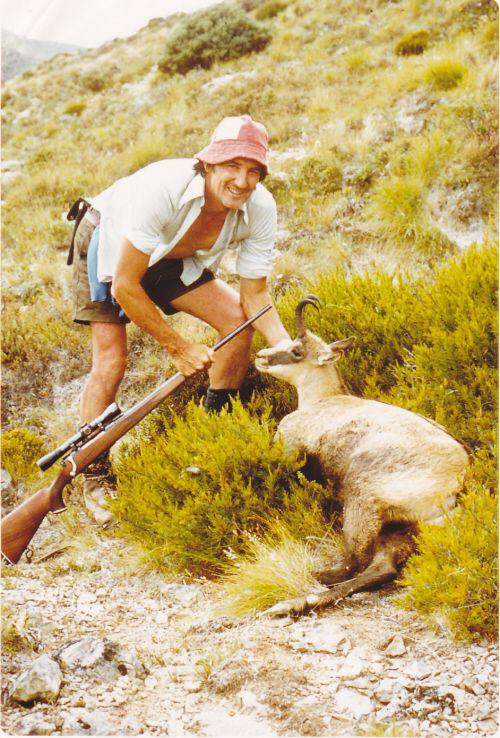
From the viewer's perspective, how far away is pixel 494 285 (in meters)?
4.54

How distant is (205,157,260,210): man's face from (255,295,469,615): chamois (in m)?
1.52

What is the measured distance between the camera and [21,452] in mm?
5777

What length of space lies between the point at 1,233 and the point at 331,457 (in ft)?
28.5

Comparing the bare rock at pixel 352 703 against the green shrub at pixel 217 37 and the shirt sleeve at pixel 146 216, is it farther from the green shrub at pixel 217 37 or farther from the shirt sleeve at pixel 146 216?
the green shrub at pixel 217 37

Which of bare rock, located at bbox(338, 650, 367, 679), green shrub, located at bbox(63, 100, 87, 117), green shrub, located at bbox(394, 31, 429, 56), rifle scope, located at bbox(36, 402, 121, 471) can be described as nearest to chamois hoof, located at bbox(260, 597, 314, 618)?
bare rock, located at bbox(338, 650, 367, 679)

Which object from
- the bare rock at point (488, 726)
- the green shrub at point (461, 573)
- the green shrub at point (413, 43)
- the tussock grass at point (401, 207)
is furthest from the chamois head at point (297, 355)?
the green shrub at point (413, 43)

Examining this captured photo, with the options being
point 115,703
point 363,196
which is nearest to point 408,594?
point 115,703

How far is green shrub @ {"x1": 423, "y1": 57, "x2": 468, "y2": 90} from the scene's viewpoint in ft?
28.5

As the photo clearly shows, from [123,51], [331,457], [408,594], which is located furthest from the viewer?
[123,51]

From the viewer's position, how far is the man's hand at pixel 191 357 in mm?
4277

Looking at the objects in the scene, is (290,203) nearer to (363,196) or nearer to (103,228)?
(363,196)

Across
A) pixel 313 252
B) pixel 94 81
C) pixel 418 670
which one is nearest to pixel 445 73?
pixel 313 252

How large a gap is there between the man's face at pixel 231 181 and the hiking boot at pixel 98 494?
7.55 feet

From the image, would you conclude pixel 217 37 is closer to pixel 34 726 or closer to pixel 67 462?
pixel 67 462
